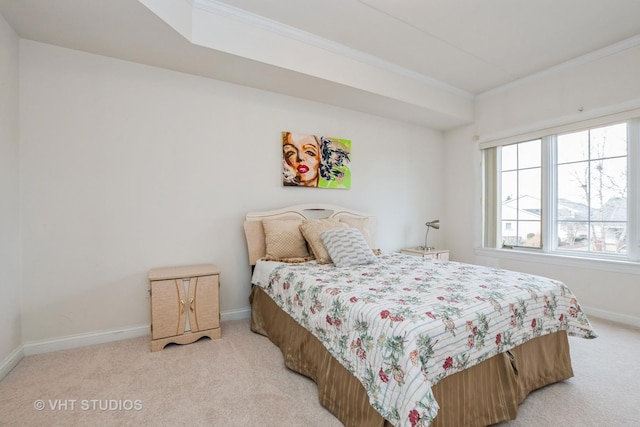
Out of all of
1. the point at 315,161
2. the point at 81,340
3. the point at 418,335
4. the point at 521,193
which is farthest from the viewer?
the point at 521,193

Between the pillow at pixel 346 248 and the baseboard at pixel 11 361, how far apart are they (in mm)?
2330

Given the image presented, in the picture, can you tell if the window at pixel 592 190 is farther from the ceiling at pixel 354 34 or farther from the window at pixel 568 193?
the ceiling at pixel 354 34

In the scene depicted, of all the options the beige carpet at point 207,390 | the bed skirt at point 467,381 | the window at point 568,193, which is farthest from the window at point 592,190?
the bed skirt at point 467,381

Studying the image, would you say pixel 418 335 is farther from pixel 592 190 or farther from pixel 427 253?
pixel 592 190

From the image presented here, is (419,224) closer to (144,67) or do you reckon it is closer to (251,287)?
(251,287)

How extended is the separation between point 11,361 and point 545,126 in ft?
17.3

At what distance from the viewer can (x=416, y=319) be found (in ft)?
4.19

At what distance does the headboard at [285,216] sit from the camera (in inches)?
112

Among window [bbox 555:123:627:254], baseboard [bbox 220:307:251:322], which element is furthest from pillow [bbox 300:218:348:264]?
window [bbox 555:123:627:254]

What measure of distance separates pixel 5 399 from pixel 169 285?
1.01 meters

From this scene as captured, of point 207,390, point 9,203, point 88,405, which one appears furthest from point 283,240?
point 9,203

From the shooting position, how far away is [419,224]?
4348 millimetres

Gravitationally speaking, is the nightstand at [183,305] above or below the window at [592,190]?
below

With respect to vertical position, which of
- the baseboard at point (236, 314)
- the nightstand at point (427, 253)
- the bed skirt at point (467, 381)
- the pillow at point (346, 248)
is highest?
the pillow at point (346, 248)
